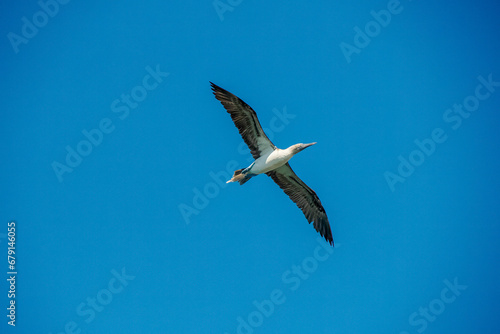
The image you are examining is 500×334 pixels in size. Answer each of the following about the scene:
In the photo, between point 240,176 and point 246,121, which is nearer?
point 246,121

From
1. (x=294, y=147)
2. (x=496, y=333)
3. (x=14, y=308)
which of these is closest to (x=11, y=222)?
(x=14, y=308)

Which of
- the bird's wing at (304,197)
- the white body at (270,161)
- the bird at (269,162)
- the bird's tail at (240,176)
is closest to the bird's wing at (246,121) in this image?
the bird at (269,162)

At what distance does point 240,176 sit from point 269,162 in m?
1.38

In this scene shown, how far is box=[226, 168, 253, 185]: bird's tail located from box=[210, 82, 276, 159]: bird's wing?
903 mm

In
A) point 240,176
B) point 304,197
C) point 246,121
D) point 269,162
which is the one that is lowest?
point 304,197

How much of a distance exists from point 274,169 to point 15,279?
13.9 m

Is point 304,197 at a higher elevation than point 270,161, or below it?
below

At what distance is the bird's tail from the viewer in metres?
21.0

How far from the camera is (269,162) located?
2092cm

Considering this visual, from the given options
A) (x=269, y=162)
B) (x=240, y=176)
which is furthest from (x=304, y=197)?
(x=240, y=176)

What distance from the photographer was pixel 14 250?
2475 centimetres

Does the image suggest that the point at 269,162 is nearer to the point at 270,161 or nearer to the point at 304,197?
the point at 270,161

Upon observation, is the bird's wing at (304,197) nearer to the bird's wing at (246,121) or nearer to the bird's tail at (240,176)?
the bird's wing at (246,121)

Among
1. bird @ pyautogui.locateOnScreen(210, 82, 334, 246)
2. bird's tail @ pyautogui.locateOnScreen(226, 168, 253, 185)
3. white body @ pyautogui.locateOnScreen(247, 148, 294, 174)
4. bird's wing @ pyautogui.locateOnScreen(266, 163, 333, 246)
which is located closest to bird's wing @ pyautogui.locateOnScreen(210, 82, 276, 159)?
bird @ pyautogui.locateOnScreen(210, 82, 334, 246)
